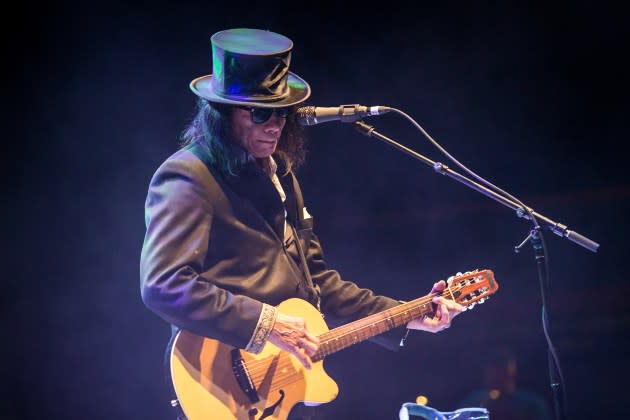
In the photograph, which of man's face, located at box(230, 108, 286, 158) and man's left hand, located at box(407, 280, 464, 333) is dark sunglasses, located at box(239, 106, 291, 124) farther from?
man's left hand, located at box(407, 280, 464, 333)

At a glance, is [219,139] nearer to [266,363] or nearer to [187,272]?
[187,272]

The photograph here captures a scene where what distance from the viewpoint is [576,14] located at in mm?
4457

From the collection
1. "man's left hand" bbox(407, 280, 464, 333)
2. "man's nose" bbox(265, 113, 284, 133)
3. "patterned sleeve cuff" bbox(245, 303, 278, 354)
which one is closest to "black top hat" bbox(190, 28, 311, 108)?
"man's nose" bbox(265, 113, 284, 133)

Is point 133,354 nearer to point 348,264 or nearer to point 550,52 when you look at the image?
point 348,264

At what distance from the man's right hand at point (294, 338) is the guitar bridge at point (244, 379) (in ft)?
0.55

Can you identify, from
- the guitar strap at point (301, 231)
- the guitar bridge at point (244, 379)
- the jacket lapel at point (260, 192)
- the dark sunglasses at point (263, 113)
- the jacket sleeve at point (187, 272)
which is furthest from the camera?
the guitar strap at point (301, 231)

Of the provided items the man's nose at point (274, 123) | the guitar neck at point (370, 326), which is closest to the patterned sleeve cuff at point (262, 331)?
the guitar neck at point (370, 326)

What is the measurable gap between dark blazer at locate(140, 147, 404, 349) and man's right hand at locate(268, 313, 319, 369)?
0.12m

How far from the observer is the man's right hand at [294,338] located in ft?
8.48

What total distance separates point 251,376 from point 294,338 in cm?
24

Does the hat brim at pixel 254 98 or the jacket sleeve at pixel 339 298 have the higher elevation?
the hat brim at pixel 254 98

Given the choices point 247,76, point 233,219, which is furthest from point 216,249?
point 247,76

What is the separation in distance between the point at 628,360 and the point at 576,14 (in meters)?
2.64

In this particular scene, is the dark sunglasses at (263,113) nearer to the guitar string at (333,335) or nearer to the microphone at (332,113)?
the microphone at (332,113)
